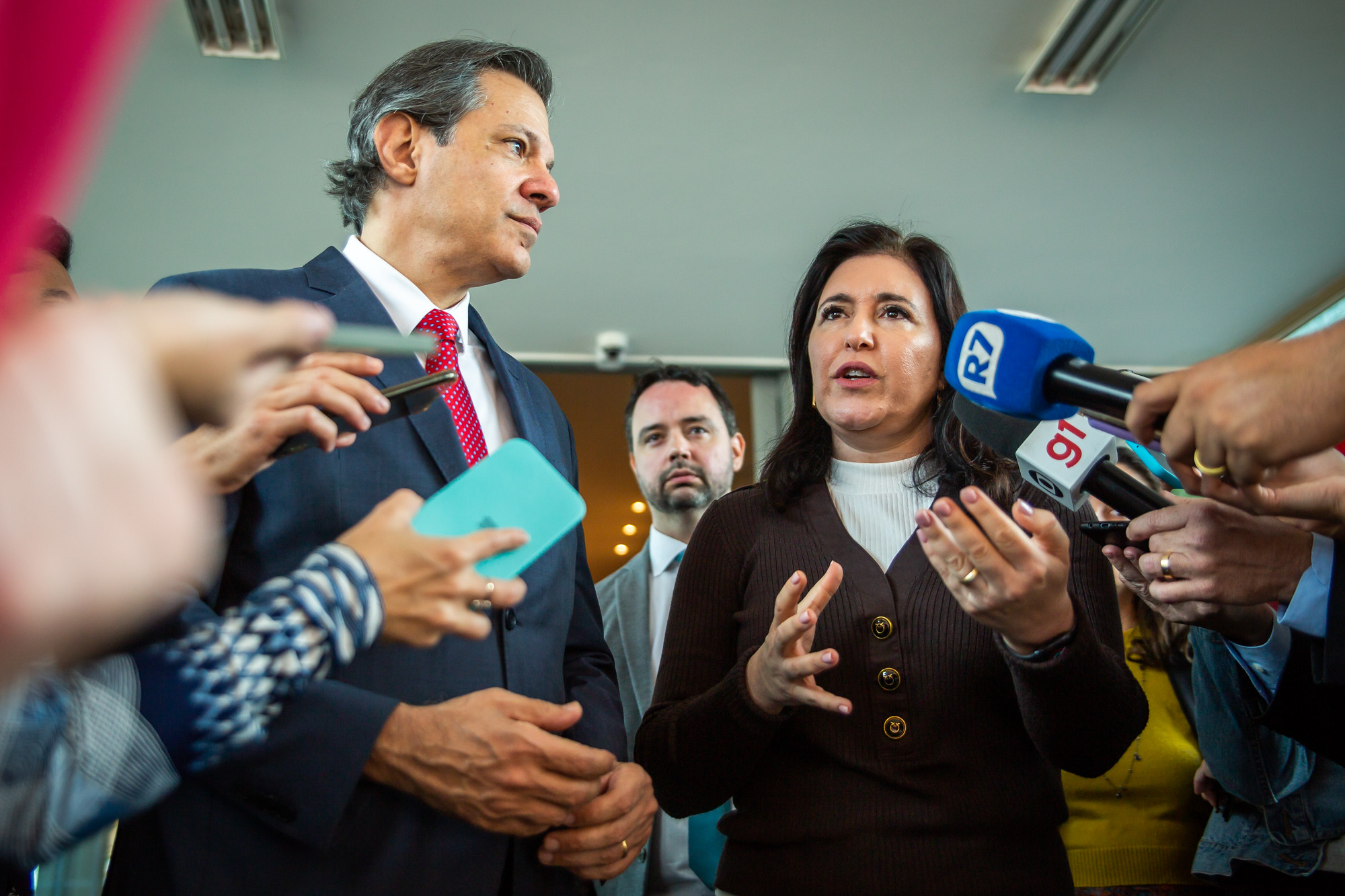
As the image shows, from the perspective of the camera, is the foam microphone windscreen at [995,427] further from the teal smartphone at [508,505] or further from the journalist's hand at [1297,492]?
the teal smartphone at [508,505]

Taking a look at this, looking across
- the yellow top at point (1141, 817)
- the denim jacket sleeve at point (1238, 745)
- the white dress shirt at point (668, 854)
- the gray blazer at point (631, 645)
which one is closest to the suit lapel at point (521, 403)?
the white dress shirt at point (668, 854)

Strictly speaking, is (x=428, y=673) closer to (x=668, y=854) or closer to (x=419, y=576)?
(x=419, y=576)

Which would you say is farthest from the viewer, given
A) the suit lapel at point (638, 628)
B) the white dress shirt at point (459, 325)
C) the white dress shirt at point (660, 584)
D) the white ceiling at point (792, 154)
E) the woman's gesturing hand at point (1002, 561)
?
the white ceiling at point (792, 154)

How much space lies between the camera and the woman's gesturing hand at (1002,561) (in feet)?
3.89

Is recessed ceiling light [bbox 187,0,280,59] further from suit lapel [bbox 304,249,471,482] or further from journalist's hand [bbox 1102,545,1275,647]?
journalist's hand [bbox 1102,545,1275,647]

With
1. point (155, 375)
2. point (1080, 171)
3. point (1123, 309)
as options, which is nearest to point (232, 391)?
point (155, 375)

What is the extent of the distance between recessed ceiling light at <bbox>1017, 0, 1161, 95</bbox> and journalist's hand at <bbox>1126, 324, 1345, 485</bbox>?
3.00 meters

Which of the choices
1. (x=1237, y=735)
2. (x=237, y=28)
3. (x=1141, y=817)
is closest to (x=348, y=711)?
(x=1237, y=735)

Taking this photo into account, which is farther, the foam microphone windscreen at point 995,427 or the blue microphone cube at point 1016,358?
the foam microphone windscreen at point 995,427

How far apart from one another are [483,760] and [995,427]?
2.97ft

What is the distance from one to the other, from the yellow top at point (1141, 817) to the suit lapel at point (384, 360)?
1683mm

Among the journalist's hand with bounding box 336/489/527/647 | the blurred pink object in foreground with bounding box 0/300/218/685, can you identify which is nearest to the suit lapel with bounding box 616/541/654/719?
the journalist's hand with bounding box 336/489/527/647

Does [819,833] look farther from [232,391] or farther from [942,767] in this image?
[232,391]

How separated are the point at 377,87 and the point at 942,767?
5.60ft
